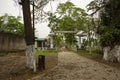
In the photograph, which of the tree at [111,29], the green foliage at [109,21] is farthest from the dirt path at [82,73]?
the green foliage at [109,21]

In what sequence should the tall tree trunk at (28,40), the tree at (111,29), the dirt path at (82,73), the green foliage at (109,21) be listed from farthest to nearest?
the green foliage at (109,21), the tree at (111,29), the tall tree trunk at (28,40), the dirt path at (82,73)

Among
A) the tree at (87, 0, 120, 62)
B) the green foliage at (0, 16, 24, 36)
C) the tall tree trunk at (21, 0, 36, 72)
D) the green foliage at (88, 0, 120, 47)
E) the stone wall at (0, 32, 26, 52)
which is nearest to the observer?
the tall tree trunk at (21, 0, 36, 72)

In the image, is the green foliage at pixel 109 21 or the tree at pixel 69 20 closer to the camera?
the green foliage at pixel 109 21

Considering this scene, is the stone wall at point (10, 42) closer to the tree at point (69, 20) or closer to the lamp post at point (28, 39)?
the lamp post at point (28, 39)

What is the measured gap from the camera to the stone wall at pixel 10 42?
65.0 feet

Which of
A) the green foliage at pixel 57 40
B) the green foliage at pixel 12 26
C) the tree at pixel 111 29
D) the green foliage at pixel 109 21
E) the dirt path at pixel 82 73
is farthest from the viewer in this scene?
the green foliage at pixel 57 40

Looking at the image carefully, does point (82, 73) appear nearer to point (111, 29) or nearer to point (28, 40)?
point (28, 40)

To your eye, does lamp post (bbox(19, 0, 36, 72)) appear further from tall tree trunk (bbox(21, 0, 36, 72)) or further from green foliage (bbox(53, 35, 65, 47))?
green foliage (bbox(53, 35, 65, 47))

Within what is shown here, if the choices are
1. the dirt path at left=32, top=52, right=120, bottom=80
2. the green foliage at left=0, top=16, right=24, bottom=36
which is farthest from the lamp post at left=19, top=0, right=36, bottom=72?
the green foliage at left=0, top=16, right=24, bottom=36

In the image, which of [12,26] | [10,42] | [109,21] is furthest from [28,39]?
[12,26]

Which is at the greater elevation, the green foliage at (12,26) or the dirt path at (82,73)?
the green foliage at (12,26)

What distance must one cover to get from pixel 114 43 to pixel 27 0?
8.31m

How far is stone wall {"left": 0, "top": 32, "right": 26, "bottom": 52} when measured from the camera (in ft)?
65.0

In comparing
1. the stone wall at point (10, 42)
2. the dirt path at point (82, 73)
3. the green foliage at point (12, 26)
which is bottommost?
the dirt path at point (82, 73)
